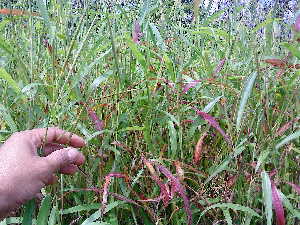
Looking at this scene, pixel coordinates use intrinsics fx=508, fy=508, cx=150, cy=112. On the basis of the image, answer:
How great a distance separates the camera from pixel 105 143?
4.03 feet

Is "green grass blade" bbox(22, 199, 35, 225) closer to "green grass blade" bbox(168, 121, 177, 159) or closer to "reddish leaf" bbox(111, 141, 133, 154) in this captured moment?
"reddish leaf" bbox(111, 141, 133, 154)

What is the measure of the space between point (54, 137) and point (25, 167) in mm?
121

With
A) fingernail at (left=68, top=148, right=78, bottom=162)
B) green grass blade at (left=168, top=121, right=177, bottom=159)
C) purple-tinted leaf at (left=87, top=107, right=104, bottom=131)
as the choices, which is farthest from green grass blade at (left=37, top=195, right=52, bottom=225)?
green grass blade at (left=168, top=121, right=177, bottom=159)

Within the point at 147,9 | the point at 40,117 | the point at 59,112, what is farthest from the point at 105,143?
the point at 147,9

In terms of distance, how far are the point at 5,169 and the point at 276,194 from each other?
23.6 inches

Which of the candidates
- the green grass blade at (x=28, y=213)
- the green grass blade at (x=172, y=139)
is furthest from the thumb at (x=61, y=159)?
the green grass blade at (x=172, y=139)

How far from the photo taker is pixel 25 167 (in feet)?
3.67

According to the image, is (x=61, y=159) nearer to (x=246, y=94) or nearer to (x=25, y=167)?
(x=25, y=167)

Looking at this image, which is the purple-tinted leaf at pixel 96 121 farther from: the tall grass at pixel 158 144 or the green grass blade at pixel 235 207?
the green grass blade at pixel 235 207

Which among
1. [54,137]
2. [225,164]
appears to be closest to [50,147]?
[54,137]

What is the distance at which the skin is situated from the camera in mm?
1118

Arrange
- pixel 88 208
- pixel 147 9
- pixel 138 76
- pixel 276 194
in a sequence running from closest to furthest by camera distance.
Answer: pixel 276 194
pixel 88 208
pixel 147 9
pixel 138 76

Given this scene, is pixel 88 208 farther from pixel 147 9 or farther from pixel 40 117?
pixel 147 9

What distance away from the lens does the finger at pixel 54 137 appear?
120 centimetres
